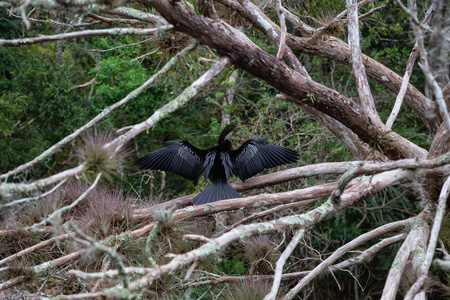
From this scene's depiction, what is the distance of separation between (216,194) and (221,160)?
1.23 ft

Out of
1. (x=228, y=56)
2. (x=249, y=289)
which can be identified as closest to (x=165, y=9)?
(x=228, y=56)

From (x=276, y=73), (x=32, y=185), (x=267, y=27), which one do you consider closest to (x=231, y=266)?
(x=267, y=27)

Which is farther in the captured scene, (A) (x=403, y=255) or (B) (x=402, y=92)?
(B) (x=402, y=92)

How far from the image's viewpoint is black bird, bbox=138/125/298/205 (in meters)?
3.77

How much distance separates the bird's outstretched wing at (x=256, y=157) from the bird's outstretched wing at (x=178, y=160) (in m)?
0.31

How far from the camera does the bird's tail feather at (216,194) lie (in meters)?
3.49

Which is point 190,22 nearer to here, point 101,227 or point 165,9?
point 165,9

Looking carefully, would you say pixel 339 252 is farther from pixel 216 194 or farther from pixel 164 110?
pixel 164 110

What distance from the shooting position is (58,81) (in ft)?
16.7

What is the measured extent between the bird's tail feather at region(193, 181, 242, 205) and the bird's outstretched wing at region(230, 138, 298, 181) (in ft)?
0.46

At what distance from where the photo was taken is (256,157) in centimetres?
385

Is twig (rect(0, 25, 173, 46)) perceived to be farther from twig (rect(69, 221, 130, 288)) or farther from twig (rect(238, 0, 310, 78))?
twig (rect(238, 0, 310, 78))

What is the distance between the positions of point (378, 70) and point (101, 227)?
8.89 feet

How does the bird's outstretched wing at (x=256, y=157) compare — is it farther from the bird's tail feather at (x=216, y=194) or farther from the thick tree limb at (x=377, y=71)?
the thick tree limb at (x=377, y=71)
